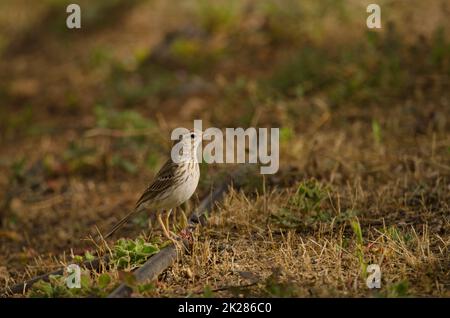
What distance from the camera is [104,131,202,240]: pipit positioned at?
20.9 feet

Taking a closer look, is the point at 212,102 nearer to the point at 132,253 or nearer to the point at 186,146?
the point at 186,146

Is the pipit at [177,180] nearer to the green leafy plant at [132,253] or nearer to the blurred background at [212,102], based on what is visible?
the green leafy plant at [132,253]

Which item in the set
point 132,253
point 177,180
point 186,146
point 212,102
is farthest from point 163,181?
point 212,102

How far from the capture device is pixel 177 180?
6395 millimetres

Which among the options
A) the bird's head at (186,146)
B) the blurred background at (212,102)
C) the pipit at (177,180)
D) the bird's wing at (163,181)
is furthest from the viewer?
the blurred background at (212,102)

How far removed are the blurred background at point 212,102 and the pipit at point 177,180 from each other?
817 mm

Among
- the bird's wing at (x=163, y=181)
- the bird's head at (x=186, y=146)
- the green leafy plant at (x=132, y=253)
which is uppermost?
the bird's head at (x=186, y=146)

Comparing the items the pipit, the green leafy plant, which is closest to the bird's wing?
the pipit

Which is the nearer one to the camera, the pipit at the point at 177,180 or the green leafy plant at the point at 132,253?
the green leafy plant at the point at 132,253

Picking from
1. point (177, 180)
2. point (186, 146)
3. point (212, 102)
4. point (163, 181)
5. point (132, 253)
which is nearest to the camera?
point (132, 253)

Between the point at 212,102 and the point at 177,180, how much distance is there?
5.02 meters

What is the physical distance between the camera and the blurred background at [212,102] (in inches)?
307

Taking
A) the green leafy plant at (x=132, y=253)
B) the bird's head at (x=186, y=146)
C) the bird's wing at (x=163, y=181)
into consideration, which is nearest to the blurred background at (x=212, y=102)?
the bird's wing at (x=163, y=181)

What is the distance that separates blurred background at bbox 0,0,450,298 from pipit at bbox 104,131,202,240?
2.68 feet
